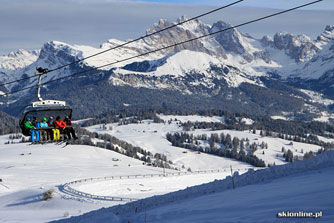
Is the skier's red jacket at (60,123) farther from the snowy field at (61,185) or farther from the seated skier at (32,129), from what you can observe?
the snowy field at (61,185)

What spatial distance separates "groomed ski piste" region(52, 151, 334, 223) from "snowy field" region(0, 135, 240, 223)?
3365cm

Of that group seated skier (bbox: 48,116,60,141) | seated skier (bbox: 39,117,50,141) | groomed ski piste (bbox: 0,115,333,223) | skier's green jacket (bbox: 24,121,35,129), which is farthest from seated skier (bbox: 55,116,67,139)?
groomed ski piste (bbox: 0,115,333,223)

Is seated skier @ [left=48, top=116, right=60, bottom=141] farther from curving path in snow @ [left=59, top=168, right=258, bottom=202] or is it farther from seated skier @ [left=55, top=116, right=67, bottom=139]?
curving path in snow @ [left=59, top=168, right=258, bottom=202]

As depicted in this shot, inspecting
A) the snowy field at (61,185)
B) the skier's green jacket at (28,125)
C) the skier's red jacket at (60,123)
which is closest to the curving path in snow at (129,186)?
the snowy field at (61,185)

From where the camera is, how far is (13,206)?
9062 cm

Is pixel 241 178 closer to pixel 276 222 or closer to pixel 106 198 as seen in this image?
pixel 276 222

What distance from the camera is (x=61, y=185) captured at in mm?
112500

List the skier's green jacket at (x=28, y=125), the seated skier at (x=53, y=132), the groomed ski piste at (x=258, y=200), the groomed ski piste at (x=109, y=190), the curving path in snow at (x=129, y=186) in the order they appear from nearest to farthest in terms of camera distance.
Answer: the groomed ski piste at (x=258, y=200) → the groomed ski piste at (x=109, y=190) → the skier's green jacket at (x=28, y=125) → the seated skier at (x=53, y=132) → the curving path in snow at (x=129, y=186)

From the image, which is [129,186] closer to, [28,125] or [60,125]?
[60,125]

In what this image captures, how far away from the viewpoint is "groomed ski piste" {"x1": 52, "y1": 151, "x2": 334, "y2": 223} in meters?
24.9

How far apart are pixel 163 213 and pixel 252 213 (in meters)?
7.59

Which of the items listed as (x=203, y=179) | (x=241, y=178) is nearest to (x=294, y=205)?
(x=241, y=178)

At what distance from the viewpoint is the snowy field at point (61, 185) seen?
265ft

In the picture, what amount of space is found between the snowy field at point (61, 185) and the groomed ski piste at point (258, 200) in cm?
3365
